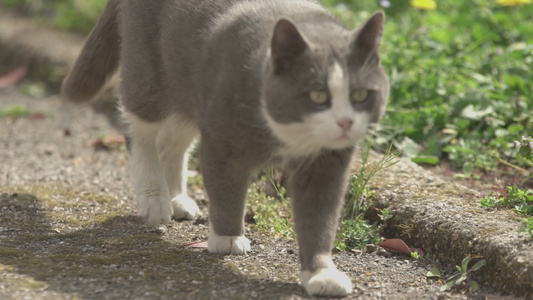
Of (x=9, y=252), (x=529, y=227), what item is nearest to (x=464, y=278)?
(x=529, y=227)

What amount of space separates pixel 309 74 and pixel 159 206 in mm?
1359

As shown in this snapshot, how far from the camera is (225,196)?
3.32m

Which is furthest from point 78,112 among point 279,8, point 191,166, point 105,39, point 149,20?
point 279,8

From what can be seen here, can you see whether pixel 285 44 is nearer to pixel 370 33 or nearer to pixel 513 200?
pixel 370 33

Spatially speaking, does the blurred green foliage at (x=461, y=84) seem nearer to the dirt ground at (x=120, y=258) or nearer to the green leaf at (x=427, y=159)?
the green leaf at (x=427, y=159)

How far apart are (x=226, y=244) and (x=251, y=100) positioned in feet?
2.49

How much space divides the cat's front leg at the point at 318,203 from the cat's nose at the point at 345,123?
0.42 metres

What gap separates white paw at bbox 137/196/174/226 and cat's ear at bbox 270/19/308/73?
125 centimetres

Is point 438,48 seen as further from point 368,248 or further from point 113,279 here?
point 113,279

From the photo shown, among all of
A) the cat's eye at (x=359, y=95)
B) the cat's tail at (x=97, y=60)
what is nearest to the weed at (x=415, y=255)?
the cat's eye at (x=359, y=95)

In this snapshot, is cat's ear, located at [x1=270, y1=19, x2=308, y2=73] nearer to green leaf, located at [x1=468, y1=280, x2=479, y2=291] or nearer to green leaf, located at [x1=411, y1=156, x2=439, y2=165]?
green leaf, located at [x1=468, y1=280, x2=479, y2=291]

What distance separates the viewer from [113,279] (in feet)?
10.0

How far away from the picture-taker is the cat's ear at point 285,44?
2.81 m

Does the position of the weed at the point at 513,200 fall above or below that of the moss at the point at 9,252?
above
